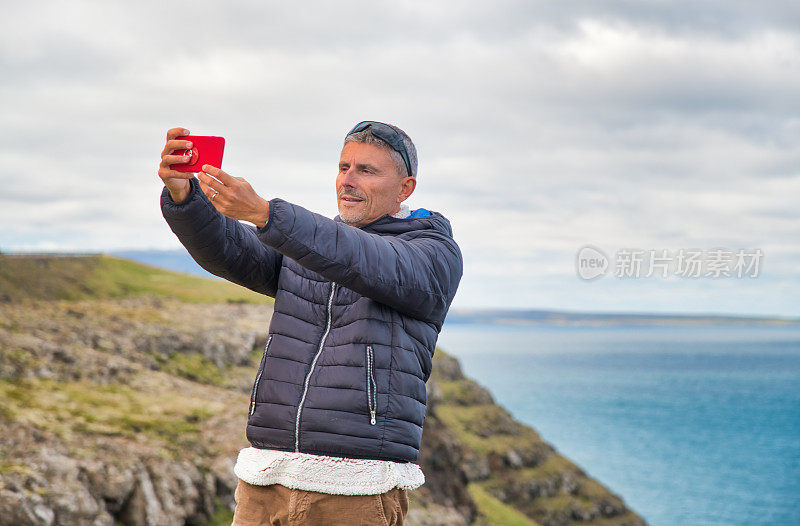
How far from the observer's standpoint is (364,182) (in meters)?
4.25

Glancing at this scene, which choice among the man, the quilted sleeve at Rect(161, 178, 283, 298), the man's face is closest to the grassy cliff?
the quilted sleeve at Rect(161, 178, 283, 298)

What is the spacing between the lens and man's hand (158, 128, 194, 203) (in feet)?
12.1

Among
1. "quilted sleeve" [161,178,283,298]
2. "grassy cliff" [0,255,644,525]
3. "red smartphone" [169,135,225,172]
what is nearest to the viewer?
"red smartphone" [169,135,225,172]

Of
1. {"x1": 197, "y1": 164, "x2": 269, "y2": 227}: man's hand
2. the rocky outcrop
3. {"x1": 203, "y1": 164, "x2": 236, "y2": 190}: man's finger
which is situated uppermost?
{"x1": 203, "y1": 164, "x2": 236, "y2": 190}: man's finger

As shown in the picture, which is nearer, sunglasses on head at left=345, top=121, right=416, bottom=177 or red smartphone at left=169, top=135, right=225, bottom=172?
red smartphone at left=169, top=135, right=225, bottom=172

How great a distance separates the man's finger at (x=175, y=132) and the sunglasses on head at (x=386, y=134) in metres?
1.03

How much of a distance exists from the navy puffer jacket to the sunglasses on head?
430 mm

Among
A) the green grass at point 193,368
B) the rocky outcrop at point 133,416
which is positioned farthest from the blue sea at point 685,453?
the green grass at point 193,368

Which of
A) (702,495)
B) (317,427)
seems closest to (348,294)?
(317,427)

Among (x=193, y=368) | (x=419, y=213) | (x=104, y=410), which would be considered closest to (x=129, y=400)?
(x=104, y=410)

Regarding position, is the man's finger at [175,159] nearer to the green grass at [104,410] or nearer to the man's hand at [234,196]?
the man's hand at [234,196]

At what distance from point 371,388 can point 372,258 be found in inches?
28.6

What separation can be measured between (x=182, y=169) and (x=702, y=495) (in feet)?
428

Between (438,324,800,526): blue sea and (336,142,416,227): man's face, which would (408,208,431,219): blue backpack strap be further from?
(438,324,800,526): blue sea
